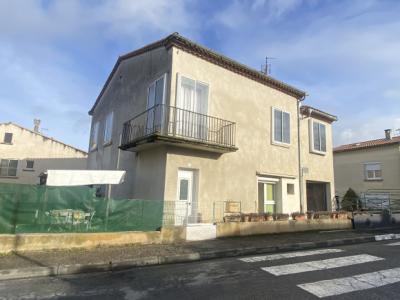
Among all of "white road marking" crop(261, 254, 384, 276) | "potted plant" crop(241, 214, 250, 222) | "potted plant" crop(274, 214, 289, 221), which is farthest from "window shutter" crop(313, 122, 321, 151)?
"white road marking" crop(261, 254, 384, 276)

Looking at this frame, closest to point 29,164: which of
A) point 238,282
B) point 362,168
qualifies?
point 238,282

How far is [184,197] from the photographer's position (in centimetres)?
1192

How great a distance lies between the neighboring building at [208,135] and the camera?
1185 centimetres

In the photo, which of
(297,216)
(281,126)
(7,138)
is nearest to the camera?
(297,216)

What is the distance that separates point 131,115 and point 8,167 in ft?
68.1

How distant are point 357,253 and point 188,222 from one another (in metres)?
5.64

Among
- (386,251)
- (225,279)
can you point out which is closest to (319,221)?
(386,251)

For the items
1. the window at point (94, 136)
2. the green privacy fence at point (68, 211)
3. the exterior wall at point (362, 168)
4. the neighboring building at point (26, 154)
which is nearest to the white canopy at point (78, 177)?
the green privacy fence at point (68, 211)

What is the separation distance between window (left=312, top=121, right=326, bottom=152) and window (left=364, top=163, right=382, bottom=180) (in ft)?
41.5

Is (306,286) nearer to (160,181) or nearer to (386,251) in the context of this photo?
(386,251)

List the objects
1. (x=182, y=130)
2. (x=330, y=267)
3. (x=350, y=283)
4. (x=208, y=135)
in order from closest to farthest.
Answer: (x=350, y=283) < (x=330, y=267) < (x=182, y=130) < (x=208, y=135)

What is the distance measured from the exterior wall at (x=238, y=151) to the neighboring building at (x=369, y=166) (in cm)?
1533

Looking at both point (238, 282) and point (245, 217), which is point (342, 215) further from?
point (238, 282)

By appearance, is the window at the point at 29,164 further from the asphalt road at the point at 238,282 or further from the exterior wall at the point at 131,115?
the asphalt road at the point at 238,282
